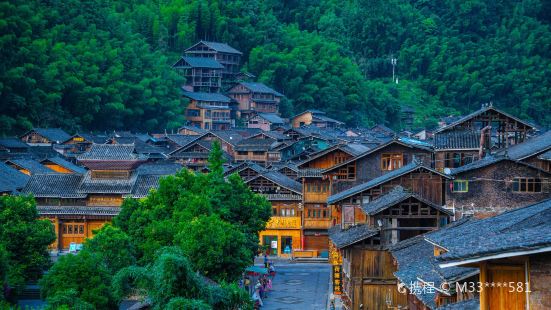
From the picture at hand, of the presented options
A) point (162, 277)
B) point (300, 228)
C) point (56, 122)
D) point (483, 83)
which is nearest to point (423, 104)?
point (483, 83)

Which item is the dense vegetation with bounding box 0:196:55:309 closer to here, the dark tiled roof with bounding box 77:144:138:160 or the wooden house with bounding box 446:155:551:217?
the dark tiled roof with bounding box 77:144:138:160

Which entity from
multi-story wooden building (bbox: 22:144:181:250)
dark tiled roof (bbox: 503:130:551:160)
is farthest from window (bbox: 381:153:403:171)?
multi-story wooden building (bbox: 22:144:181:250)

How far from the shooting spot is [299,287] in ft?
136

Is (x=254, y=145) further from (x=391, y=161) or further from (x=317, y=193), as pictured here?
(x=391, y=161)

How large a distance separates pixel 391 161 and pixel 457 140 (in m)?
3.56

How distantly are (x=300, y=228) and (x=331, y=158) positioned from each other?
464 cm

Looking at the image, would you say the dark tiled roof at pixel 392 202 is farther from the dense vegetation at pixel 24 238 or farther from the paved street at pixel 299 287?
the dense vegetation at pixel 24 238

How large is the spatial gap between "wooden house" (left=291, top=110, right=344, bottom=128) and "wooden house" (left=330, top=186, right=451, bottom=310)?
7072 cm

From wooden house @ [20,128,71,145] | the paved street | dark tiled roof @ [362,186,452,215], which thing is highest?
wooden house @ [20,128,71,145]

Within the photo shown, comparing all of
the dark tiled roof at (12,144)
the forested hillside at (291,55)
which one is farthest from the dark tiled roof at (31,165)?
the forested hillside at (291,55)

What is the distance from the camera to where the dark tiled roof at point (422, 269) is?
16998mm

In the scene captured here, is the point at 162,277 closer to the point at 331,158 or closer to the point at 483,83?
the point at 331,158

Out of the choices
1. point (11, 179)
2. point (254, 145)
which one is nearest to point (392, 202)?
point (11, 179)

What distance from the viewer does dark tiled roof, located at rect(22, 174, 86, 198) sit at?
4894 cm
